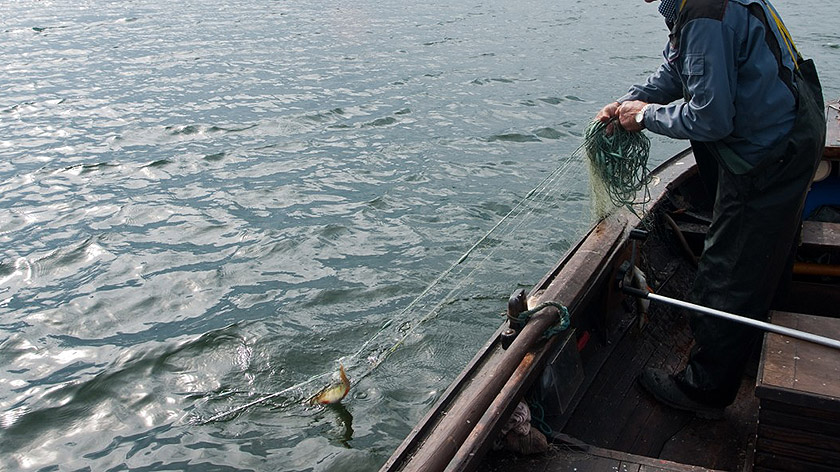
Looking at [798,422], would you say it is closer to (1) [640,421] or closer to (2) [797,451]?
(2) [797,451]

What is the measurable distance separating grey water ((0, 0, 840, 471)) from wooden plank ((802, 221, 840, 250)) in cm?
157

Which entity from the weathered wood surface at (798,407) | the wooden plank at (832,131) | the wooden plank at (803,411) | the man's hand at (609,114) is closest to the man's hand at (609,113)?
the man's hand at (609,114)

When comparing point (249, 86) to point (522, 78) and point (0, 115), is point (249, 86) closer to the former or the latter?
point (0, 115)

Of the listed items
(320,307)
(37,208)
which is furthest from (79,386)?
(37,208)

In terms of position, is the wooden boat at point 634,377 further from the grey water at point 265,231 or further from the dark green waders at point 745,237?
the grey water at point 265,231

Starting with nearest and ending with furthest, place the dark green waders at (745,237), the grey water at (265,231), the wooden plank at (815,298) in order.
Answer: the dark green waders at (745,237) < the wooden plank at (815,298) < the grey water at (265,231)

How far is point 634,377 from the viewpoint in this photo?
4.34 m

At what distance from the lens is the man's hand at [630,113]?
386 centimetres

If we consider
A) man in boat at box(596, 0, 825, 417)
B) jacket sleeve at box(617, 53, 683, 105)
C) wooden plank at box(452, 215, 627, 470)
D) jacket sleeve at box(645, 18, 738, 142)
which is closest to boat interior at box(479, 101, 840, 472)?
wooden plank at box(452, 215, 627, 470)

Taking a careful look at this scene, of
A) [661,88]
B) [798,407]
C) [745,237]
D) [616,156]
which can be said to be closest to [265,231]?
[616,156]

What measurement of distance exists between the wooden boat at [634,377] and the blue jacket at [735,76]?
2.84 feet

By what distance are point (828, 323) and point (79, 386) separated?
5481mm

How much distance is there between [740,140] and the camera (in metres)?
3.36

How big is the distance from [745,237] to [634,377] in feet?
4.15
